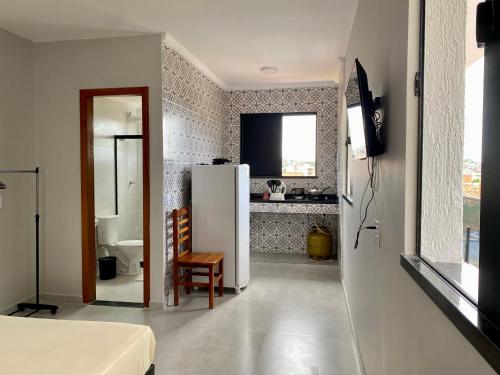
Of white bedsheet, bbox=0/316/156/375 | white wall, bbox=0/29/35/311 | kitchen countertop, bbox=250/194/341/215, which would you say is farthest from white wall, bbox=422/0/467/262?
kitchen countertop, bbox=250/194/341/215

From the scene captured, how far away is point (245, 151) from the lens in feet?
19.6

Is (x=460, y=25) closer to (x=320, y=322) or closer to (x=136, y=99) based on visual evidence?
(x=320, y=322)

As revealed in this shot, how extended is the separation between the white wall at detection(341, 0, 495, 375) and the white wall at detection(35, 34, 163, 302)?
215cm

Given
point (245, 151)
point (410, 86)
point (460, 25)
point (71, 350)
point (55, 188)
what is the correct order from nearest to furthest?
point (460, 25), point (410, 86), point (71, 350), point (55, 188), point (245, 151)

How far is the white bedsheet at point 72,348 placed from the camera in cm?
144

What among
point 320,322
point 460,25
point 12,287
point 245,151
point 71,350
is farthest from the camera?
point 245,151

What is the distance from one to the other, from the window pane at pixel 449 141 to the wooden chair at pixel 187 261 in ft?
8.86

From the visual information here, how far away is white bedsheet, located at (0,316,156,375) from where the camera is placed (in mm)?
1438

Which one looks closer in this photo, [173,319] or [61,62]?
[173,319]

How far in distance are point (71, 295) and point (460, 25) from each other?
397 centimetres

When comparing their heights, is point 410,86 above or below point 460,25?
below

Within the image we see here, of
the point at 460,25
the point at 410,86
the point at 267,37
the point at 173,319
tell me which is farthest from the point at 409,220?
the point at 267,37

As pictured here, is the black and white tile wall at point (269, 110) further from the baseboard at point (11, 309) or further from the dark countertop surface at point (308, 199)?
the baseboard at point (11, 309)

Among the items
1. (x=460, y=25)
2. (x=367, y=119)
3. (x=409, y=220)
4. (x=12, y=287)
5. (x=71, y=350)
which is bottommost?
(x=12, y=287)
